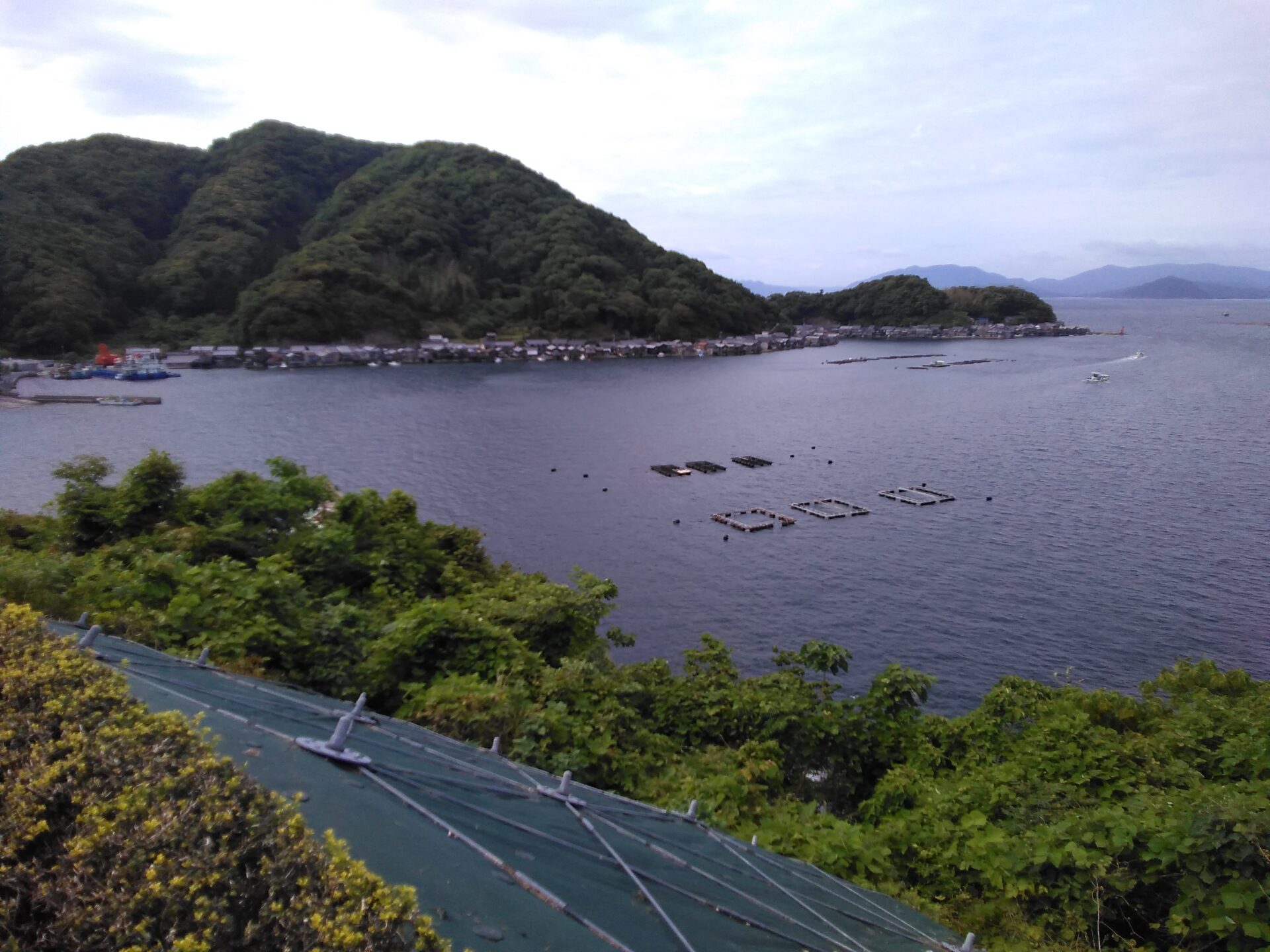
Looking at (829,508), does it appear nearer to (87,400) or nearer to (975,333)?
(87,400)

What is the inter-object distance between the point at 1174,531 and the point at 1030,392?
142 ft

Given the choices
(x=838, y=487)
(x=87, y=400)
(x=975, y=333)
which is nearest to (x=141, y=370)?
(x=87, y=400)

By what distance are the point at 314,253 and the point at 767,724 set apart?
10502cm

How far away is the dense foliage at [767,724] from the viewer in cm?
624

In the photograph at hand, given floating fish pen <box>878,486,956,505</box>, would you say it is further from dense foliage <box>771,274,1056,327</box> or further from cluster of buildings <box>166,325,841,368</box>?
dense foliage <box>771,274,1056,327</box>

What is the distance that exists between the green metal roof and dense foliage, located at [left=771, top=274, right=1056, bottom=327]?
146378 mm

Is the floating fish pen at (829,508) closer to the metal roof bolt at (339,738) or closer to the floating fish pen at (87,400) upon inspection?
the metal roof bolt at (339,738)

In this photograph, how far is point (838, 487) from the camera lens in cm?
4053

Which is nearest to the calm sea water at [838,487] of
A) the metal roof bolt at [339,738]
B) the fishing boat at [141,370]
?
the fishing boat at [141,370]

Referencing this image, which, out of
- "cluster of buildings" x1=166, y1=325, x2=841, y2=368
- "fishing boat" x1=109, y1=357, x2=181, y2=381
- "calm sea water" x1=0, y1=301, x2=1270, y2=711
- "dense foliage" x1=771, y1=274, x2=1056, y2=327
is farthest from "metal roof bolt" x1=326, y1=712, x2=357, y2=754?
"dense foliage" x1=771, y1=274, x2=1056, y2=327

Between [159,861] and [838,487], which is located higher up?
[159,861]

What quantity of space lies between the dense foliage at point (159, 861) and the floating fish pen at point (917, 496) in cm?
3769

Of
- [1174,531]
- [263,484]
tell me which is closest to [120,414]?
[263,484]

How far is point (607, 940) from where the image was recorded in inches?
133
